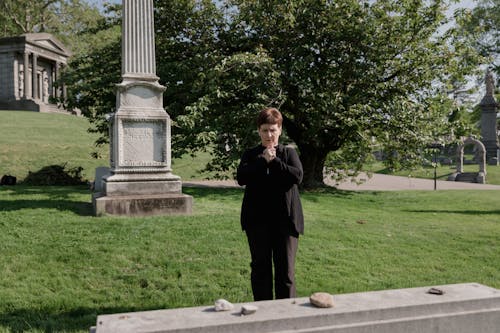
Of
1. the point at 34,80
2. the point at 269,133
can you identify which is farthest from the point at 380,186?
the point at 34,80

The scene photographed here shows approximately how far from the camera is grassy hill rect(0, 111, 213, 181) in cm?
1802

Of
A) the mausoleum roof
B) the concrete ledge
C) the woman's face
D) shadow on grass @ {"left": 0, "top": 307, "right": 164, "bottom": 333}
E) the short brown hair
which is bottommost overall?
shadow on grass @ {"left": 0, "top": 307, "right": 164, "bottom": 333}

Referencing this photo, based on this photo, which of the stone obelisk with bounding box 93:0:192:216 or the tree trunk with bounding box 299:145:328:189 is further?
the tree trunk with bounding box 299:145:328:189

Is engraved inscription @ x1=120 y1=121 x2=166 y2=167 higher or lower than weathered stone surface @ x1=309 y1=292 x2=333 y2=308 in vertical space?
higher

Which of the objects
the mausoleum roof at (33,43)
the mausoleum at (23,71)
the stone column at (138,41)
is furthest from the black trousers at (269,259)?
the mausoleum roof at (33,43)

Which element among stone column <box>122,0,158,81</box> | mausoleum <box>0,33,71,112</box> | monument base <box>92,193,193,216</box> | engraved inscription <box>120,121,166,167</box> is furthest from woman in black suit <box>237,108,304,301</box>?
mausoleum <box>0,33,71,112</box>

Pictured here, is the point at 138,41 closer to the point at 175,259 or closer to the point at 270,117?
the point at 175,259

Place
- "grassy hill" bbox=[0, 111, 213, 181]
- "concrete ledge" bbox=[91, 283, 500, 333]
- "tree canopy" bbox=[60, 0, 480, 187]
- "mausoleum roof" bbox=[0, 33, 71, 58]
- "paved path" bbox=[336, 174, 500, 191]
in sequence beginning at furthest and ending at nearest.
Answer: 1. "mausoleum roof" bbox=[0, 33, 71, 58]
2. "paved path" bbox=[336, 174, 500, 191]
3. "grassy hill" bbox=[0, 111, 213, 181]
4. "tree canopy" bbox=[60, 0, 480, 187]
5. "concrete ledge" bbox=[91, 283, 500, 333]

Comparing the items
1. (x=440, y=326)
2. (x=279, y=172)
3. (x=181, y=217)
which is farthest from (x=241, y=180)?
(x=181, y=217)

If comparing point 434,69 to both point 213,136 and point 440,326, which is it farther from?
point 440,326

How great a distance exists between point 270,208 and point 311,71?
1155 cm

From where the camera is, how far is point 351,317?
9.43ft

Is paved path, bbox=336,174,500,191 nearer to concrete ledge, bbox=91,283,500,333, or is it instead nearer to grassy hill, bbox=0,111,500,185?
grassy hill, bbox=0,111,500,185

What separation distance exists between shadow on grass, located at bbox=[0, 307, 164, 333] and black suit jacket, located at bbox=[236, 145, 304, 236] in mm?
1876
